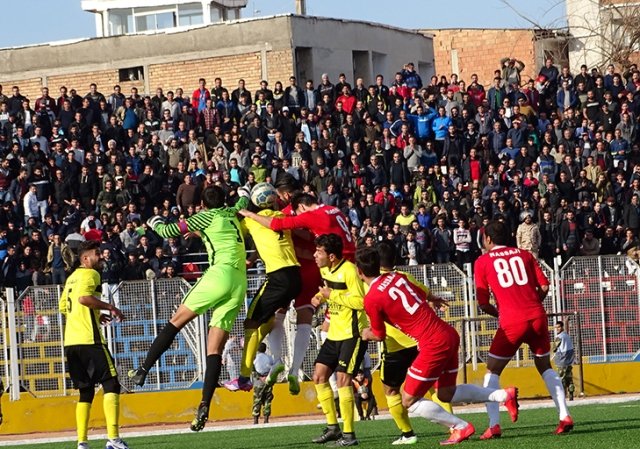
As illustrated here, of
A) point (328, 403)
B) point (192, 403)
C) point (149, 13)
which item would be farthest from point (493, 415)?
point (149, 13)

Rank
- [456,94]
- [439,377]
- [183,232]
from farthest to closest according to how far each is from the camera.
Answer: [456,94] < [183,232] < [439,377]

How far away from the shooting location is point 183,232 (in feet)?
47.2

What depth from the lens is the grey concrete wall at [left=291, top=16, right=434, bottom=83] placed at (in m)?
46.1

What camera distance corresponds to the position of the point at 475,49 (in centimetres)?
6047

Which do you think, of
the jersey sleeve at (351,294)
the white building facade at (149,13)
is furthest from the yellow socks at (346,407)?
the white building facade at (149,13)

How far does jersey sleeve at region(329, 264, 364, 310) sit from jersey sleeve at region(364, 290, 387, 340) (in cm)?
106

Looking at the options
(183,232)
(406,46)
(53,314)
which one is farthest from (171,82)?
(183,232)

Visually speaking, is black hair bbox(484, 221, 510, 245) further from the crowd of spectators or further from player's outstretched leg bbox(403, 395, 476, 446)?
the crowd of spectators

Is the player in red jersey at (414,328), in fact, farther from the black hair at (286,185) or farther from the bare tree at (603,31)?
the bare tree at (603,31)

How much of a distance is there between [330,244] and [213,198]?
154 centimetres

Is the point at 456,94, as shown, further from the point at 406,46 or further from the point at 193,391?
the point at 406,46

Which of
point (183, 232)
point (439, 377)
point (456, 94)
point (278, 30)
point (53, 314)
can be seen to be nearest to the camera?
point (439, 377)

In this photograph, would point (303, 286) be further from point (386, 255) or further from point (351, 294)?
point (386, 255)

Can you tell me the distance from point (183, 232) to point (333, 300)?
1.63m
